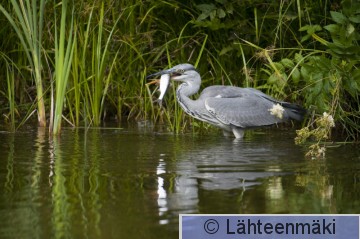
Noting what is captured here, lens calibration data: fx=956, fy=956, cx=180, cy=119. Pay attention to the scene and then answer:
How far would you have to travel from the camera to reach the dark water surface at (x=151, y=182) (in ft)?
14.8

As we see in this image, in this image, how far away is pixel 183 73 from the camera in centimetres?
848

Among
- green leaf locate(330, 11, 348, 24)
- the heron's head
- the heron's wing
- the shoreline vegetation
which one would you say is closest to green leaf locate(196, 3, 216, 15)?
the shoreline vegetation

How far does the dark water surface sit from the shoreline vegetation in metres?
0.56

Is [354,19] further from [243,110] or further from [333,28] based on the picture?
[243,110]

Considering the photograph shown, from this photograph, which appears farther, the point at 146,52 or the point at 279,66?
the point at 146,52

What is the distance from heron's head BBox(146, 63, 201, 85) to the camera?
847 cm

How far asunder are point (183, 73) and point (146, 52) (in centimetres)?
116

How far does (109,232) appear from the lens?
4.24 m

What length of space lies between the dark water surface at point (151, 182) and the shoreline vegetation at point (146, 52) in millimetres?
564

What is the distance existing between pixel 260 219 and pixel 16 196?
143cm

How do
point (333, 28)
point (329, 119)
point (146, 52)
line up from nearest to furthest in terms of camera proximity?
point (329, 119) < point (333, 28) < point (146, 52)

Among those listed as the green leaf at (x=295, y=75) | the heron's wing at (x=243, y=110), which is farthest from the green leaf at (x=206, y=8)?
the green leaf at (x=295, y=75)

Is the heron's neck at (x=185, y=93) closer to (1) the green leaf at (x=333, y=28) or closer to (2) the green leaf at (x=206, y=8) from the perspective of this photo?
(2) the green leaf at (x=206, y=8)

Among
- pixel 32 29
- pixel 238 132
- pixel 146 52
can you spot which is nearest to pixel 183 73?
pixel 238 132
